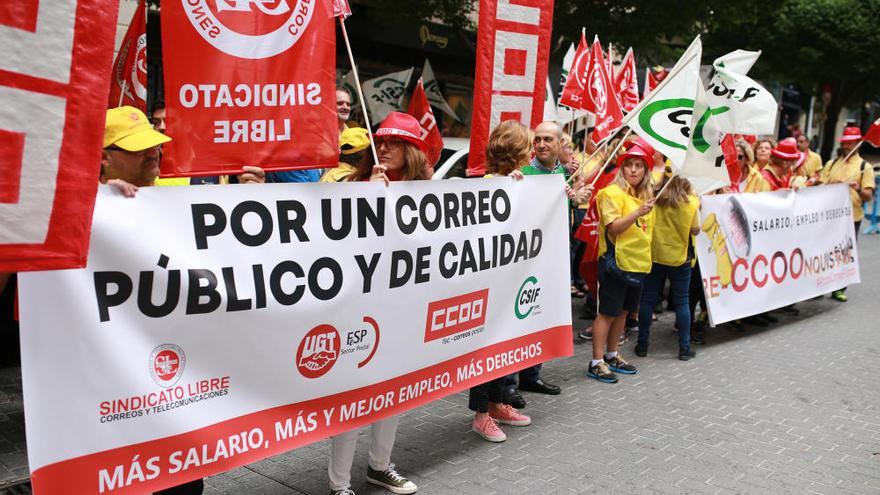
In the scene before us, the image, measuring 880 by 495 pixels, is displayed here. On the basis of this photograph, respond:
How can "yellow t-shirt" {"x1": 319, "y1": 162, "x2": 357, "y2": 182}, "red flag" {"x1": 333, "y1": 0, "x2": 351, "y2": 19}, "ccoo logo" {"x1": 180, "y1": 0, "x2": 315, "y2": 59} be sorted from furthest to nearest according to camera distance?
"yellow t-shirt" {"x1": 319, "y1": 162, "x2": 357, "y2": 182}
"red flag" {"x1": 333, "y1": 0, "x2": 351, "y2": 19}
"ccoo logo" {"x1": 180, "y1": 0, "x2": 315, "y2": 59}

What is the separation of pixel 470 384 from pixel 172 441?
6.17 ft

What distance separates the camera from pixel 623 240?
6.16 metres

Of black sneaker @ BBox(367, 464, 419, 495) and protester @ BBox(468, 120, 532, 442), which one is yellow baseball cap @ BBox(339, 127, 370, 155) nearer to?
protester @ BBox(468, 120, 532, 442)

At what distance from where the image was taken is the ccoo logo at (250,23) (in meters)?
3.30

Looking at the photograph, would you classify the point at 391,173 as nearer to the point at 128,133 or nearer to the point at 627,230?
the point at 128,133

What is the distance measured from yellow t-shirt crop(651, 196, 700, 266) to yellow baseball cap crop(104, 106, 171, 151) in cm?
477

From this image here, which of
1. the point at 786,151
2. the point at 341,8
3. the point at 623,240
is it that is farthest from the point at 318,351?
the point at 786,151

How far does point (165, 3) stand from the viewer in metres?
3.24

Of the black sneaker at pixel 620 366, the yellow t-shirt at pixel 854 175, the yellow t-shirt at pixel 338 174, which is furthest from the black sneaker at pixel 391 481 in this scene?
the yellow t-shirt at pixel 854 175

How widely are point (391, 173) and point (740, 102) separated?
3487mm

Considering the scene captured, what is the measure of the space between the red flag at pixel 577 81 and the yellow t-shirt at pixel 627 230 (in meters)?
1.21

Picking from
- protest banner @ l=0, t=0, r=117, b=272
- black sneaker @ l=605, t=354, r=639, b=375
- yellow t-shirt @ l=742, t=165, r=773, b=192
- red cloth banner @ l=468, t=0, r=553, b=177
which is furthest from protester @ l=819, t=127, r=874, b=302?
protest banner @ l=0, t=0, r=117, b=272

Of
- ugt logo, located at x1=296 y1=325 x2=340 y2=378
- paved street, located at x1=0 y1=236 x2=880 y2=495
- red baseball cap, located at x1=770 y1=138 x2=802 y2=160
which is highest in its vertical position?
red baseball cap, located at x1=770 y1=138 x2=802 y2=160

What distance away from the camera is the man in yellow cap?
421 centimetres
